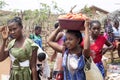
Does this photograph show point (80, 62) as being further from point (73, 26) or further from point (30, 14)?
point (30, 14)

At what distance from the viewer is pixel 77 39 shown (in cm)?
365

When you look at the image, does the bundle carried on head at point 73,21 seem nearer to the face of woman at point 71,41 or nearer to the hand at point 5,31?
the face of woman at point 71,41

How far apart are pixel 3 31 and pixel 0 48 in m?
0.26

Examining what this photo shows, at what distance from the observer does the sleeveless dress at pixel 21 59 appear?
168 inches

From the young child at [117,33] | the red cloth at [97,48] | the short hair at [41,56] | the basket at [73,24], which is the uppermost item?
the basket at [73,24]

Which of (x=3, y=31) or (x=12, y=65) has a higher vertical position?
(x=3, y=31)

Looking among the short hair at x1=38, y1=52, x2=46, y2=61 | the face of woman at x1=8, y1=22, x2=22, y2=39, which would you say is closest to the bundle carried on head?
the face of woman at x1=8, y1=22, x2=22, y2=39

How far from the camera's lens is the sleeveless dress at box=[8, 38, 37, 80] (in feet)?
14.0

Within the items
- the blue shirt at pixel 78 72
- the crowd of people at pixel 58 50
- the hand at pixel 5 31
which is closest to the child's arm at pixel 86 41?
the crowd of people at pixel 58 50

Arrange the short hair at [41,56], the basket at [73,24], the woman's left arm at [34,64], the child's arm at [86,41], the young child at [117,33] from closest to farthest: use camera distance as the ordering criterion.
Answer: the child's arm at [86,41]
the basket at [73,24]
the woman's left arm at [34,64]
the short hair at [41,56]
the young child at [117,33]

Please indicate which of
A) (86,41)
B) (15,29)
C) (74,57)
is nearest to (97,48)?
(15,29)

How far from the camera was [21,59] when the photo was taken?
4301mm

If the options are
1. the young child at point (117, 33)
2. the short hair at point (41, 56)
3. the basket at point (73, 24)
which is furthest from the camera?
the young child at point (117, 33)

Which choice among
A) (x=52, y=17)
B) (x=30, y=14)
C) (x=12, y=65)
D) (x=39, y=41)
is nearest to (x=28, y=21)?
(x=30, y=14)
